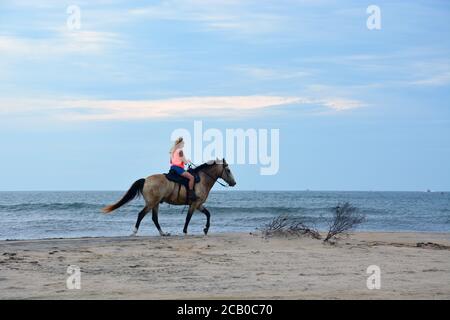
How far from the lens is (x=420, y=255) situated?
530 inches

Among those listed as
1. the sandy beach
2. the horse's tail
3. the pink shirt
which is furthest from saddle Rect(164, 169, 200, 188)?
the sandy beach

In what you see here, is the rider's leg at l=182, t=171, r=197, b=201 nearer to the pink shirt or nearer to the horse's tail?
the pink shirt

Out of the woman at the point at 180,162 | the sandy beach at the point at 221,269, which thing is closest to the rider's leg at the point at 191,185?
the woman at the point at 180,162

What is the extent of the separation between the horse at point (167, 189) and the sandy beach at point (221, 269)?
1.65m

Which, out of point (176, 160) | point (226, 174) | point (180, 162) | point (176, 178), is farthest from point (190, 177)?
point (226, 174)

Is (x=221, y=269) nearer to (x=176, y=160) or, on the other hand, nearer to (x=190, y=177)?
(x=176, y=160)

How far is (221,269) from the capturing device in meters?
11.2

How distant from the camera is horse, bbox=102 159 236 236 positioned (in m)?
17.5

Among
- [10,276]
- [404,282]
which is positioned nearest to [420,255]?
[404,282]

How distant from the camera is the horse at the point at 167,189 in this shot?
17.5 metres

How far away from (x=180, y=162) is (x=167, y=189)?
0.80 metres

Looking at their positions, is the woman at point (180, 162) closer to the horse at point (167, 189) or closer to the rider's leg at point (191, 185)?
the rider's leg at point (191, 185)
